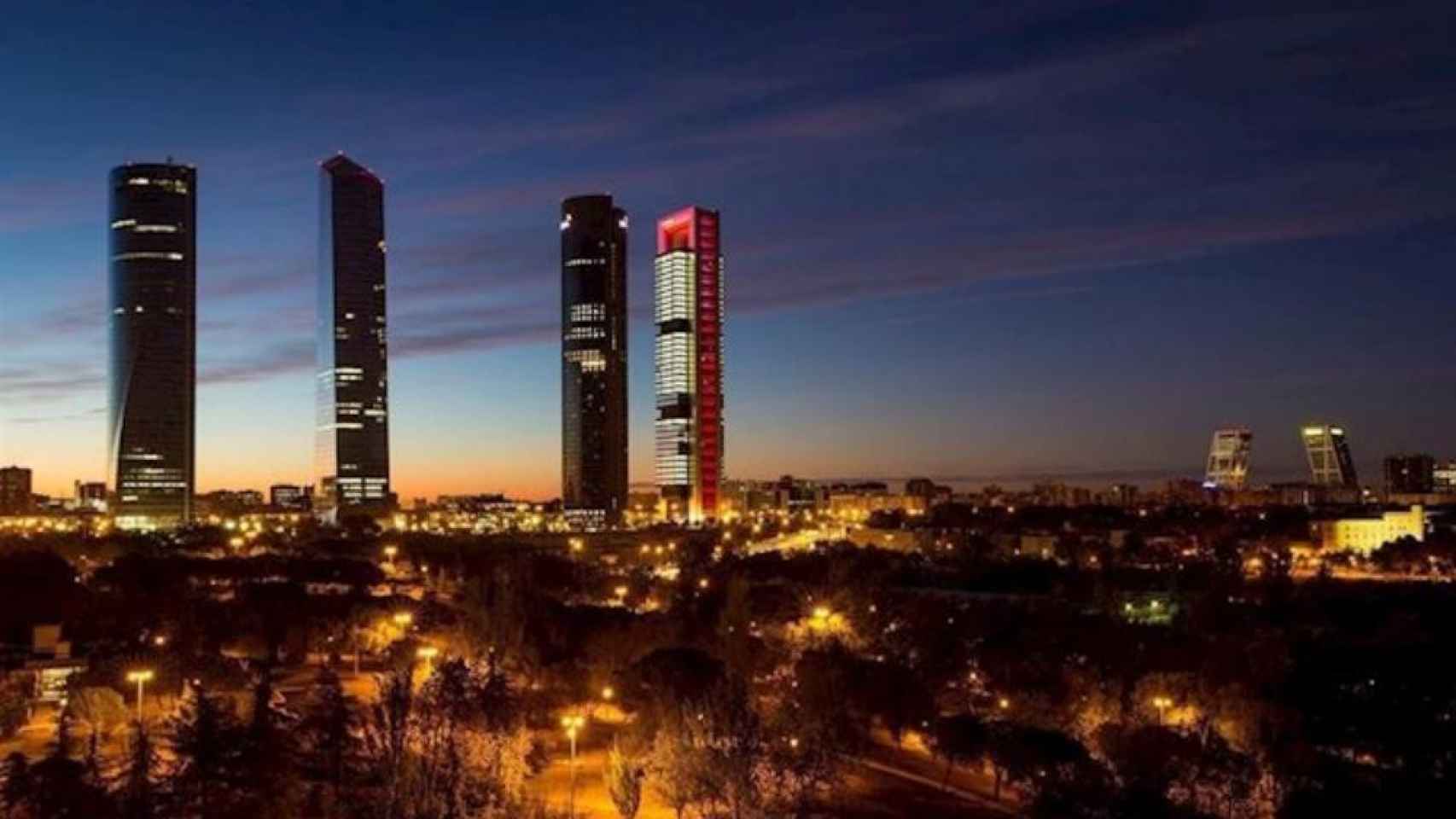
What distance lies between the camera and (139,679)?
2378cm

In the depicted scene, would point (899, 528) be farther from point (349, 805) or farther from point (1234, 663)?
point (349, 805)

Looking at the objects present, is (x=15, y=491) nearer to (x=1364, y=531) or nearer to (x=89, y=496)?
(x=89, y=496)

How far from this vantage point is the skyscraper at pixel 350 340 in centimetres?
10219

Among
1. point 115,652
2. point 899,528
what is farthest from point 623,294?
point 115,652

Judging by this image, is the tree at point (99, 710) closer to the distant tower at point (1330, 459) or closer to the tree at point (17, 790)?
the tree at point (17, 790)

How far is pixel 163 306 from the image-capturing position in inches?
3792

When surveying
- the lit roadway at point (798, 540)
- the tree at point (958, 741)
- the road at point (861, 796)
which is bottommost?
the road at point (861, 796)

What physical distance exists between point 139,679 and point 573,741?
7730 mm

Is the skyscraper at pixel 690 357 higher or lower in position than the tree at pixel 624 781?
higher

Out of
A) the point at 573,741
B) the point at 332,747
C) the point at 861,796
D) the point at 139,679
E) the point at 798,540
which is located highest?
the point at 139,679

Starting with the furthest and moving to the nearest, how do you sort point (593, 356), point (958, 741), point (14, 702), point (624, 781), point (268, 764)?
point (593, 356), point (14, 702), point (958, 741), point (624, 781), point (268, 764)

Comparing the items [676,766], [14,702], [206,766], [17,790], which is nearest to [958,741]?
[676,766]

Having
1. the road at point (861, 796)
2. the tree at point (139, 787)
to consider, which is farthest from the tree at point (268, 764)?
the road at point (861, 796)

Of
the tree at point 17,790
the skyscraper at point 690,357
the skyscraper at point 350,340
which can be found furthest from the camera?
the skyscraper at point 350,340
